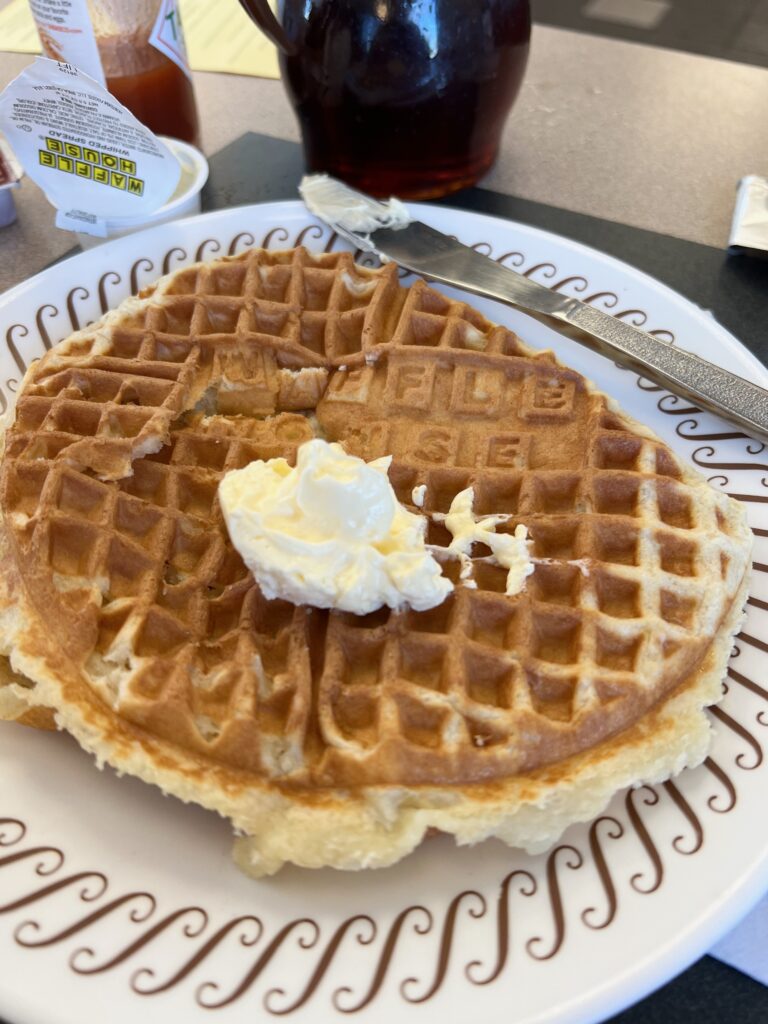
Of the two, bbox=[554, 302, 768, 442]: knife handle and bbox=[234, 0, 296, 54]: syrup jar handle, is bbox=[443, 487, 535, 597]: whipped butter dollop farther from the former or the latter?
bbox=[234, 0, 296, 54]: syrup jar handle

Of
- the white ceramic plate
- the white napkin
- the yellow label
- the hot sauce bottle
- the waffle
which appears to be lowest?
the white napkin

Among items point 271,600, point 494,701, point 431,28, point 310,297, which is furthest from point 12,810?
point 431,28

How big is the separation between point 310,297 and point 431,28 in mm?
584

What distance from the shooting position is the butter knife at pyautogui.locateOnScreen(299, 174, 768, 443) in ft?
A: 4.32

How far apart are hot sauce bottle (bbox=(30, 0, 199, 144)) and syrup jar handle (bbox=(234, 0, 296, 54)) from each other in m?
0.32

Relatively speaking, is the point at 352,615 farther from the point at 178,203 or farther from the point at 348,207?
the point at 178,203

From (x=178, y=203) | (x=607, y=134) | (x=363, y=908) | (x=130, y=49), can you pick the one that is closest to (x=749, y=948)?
(x=363, y=908)

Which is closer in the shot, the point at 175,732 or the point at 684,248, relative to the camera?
the point at 175,732

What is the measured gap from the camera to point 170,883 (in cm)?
88

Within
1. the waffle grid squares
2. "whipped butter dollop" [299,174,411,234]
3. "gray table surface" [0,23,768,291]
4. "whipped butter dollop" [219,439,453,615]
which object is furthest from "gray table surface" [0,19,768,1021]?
"whipped butter dollop" [219,439,453,615]

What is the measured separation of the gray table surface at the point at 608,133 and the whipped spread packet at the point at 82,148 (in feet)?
1.00

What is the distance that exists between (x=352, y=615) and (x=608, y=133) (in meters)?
2.06

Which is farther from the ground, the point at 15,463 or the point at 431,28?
the point at 431,28

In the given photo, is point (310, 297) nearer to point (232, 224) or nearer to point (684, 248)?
point (232, 224)
